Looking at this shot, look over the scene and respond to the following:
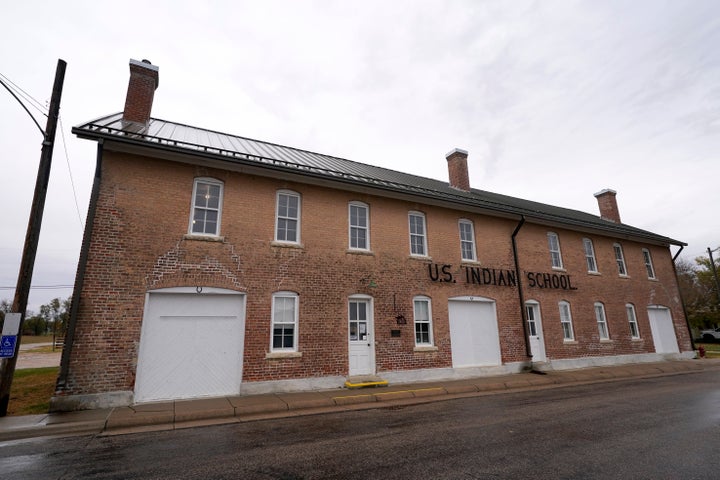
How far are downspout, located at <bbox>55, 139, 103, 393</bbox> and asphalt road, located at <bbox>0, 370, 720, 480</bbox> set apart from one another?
83.9 inches

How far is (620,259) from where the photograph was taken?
62.1ft

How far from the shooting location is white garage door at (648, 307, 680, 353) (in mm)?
18406

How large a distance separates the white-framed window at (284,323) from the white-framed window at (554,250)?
12.3 meters

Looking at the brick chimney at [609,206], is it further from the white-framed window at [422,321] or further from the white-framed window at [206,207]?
the white-framed window at [206,207]

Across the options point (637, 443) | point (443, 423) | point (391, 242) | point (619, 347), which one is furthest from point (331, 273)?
point (619, 347)

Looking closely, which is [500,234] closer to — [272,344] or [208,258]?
[272,344]

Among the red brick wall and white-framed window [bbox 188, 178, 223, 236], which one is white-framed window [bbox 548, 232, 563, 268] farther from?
white-framed window [bbox 188, 178, 223, 236]

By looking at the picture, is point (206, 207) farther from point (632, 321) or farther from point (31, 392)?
point (632, 321)

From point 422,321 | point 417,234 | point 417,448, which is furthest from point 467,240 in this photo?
point 417,448

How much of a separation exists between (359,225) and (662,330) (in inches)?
723

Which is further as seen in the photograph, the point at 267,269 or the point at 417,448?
the point at 267,269

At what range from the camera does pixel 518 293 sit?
14539 mm

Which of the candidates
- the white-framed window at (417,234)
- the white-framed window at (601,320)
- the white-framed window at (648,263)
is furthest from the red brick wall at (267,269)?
the white-framed window at (648,263)

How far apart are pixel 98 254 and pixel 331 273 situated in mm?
6064
